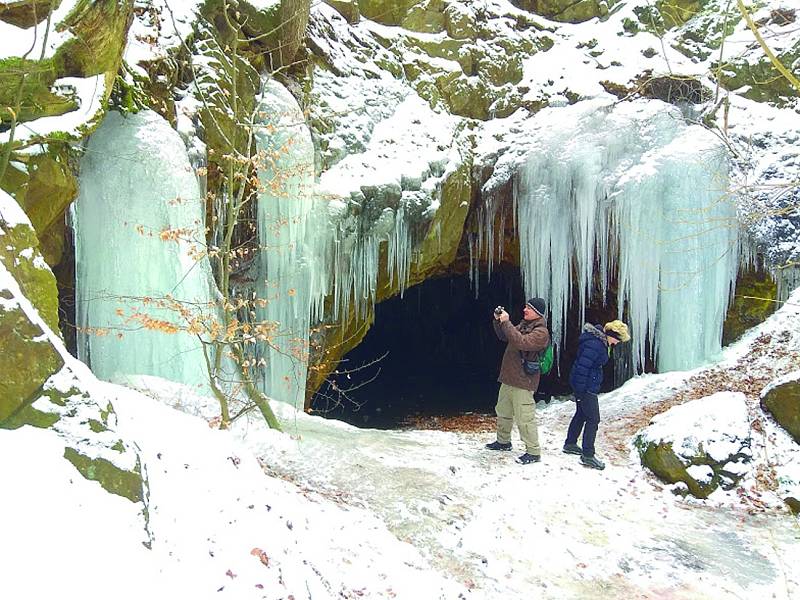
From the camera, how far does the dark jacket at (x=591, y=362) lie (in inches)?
245

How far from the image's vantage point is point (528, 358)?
605 cm

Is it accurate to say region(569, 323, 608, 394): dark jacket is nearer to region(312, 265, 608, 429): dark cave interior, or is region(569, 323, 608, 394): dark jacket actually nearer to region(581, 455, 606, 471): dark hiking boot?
region(581, 455, 606, 471): dark hiking boot

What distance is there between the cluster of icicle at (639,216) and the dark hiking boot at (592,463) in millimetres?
4421

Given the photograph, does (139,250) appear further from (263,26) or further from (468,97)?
(468,97)

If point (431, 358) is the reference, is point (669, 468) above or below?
above

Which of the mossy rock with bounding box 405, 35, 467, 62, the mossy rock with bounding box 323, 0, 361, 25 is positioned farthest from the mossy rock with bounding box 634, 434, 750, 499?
the mossy rock with bounding box 323, 0, 361, 25

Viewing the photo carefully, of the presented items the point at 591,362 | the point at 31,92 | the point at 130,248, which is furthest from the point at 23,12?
the point at 591,362

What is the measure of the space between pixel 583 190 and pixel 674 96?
2747 mm

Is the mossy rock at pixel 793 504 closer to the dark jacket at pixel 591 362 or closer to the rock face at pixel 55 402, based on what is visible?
the dark jacket at pixel 591 362

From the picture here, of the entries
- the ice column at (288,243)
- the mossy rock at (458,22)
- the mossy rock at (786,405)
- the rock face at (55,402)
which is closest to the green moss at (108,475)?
the rock face at (55,402)

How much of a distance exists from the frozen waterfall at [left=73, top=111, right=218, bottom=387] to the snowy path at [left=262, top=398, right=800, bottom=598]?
196cm

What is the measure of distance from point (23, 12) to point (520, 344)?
530cm

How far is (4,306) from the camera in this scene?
2854mm

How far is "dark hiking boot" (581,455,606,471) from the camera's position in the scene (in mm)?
6316
